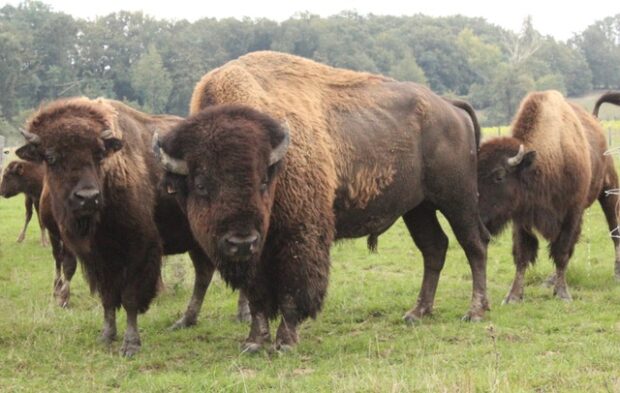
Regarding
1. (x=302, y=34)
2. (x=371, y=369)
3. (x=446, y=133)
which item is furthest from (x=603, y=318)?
(x=302, y=34)

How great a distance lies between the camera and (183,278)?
11.0 m

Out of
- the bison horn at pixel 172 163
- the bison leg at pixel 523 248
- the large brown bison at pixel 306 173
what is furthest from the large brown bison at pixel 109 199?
the bison leg at pixel 523 248

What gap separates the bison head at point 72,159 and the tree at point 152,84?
54881 millimetres

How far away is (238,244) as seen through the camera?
5680 millimetres

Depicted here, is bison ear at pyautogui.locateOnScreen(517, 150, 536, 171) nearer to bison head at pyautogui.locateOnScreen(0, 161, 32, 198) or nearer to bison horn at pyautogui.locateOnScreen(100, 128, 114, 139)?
bison horn at pyautogui.locateOnScreen(100, 128, 114, 139)

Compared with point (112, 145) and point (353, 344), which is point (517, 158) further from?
point (112, 145)

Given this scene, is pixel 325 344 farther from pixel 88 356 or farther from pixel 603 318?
pixel 603 318

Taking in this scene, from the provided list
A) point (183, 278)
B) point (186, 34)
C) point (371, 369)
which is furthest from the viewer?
point (186, 34)

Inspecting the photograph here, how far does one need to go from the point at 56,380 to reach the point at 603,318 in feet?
17.6

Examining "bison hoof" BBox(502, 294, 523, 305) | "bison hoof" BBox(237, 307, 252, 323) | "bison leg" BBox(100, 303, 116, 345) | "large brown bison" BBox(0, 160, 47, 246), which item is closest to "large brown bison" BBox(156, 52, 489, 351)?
"bison hoof" BBox(502, 294, 523, 305)

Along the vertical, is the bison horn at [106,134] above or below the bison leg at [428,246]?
above

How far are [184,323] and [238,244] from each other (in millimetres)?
2978

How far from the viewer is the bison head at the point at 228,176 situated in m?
5.76

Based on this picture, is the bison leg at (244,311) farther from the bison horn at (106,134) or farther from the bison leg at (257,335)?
the bison horn at (106,134)
